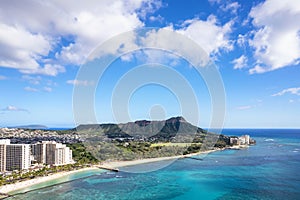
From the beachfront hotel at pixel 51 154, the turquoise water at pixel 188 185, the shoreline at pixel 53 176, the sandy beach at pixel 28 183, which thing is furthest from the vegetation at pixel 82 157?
the turquoise water at pixel 188 185

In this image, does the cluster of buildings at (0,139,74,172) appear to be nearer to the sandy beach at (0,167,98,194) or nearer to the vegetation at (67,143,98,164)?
the vegetation at (67,143,98,164)

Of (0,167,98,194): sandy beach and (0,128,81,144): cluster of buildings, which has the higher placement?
(0,128,81,144): cluster of buildings

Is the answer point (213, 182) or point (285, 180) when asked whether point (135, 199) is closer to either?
point (213, 182)

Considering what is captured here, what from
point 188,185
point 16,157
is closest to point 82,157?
point 16,157

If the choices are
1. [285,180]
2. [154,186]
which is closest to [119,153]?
[154,186]

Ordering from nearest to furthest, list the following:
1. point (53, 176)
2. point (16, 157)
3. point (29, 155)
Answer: point (53, 176) < point (16, 157) < point (29, 155)

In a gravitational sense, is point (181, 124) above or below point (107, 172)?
above

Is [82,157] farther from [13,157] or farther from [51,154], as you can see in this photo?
[13,157]

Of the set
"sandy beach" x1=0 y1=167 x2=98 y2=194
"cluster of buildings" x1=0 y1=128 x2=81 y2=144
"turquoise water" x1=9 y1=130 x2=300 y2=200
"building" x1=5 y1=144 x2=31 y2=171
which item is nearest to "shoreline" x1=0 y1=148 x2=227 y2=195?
"sandy beach" x1=0 y1=167 x2=98 y2=194
